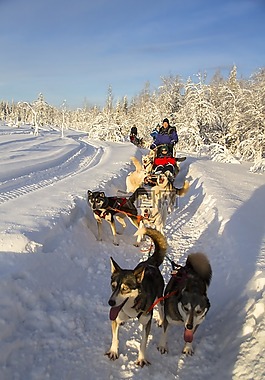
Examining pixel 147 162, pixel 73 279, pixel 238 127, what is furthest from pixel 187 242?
pixel 238 127

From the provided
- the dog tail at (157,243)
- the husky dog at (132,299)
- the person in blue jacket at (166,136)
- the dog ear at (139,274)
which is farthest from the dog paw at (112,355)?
the person in blue jacket at (166,136)

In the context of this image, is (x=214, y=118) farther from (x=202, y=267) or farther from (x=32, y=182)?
(x=202, y=267)

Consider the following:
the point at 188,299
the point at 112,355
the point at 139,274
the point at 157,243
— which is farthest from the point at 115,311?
the point at 157,243

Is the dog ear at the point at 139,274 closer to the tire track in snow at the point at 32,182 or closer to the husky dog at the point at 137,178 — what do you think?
the tire track in snow at the point at 32,182

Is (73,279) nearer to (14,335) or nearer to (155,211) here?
(14,335)

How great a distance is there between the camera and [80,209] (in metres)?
7.24

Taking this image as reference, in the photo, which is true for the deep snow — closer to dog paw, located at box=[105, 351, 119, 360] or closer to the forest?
dog paw, located at box=[105, 351, 119, 360]

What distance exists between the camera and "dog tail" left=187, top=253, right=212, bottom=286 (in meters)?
3.75

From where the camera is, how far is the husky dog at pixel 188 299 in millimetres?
3264

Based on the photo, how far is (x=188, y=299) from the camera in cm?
328

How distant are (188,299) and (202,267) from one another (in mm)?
590

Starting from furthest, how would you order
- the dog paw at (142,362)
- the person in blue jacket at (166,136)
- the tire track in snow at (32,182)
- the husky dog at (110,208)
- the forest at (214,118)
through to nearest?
the forest at (214,118), the person in blue jacket at (166,136), the tire track in snow at (32,182), the husky dog at (110,208), the dog paw at (142,362)

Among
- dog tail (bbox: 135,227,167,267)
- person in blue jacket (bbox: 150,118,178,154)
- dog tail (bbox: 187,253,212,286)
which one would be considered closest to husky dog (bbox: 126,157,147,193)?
person in blue jacket (bbox: 150,118,178,154)

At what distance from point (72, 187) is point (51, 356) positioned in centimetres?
639
